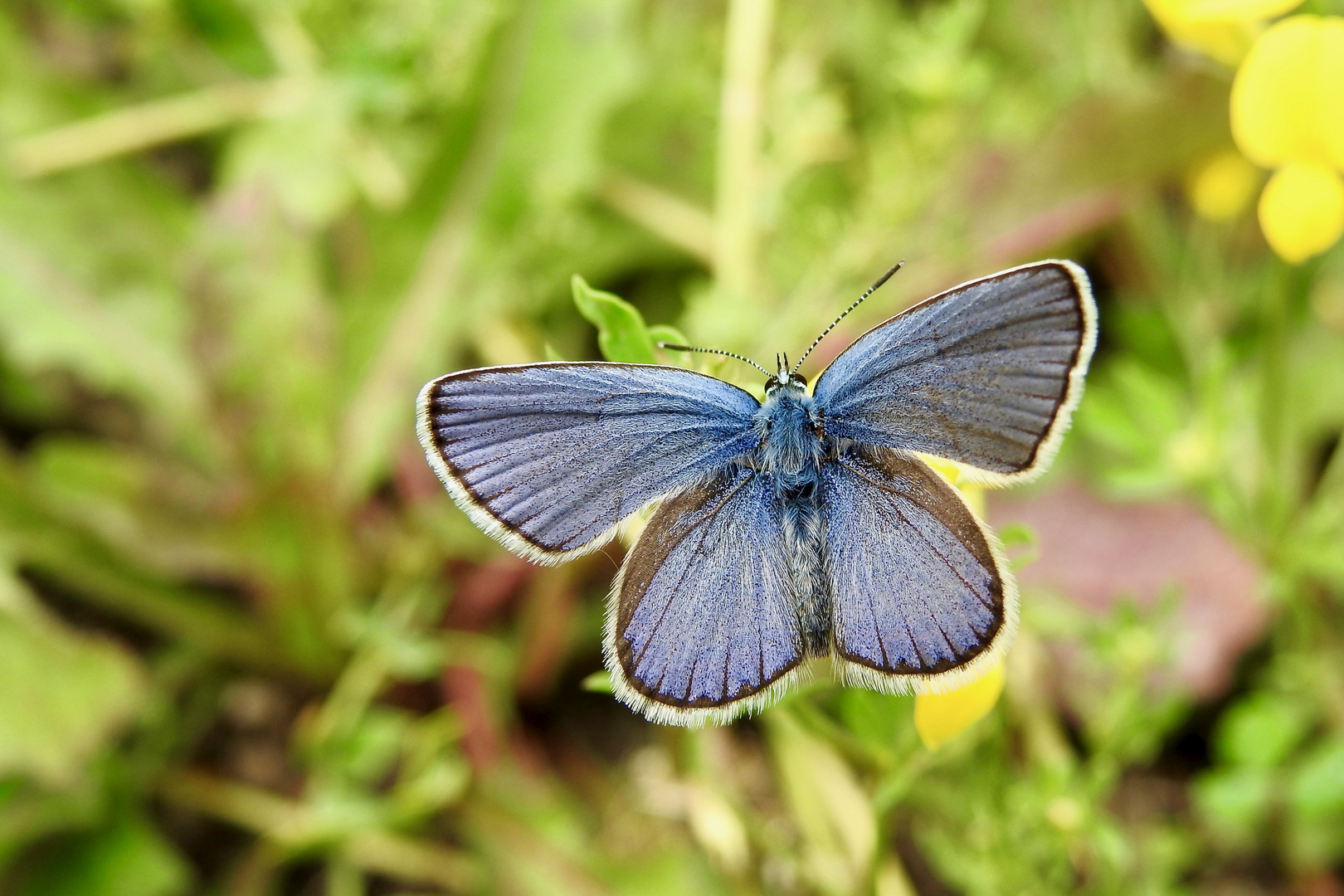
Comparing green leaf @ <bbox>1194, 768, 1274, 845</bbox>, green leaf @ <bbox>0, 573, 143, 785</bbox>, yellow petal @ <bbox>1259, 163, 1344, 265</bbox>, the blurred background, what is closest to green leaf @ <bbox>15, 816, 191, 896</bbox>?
the blurred background

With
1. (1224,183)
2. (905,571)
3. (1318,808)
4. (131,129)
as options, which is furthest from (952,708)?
(131,129)

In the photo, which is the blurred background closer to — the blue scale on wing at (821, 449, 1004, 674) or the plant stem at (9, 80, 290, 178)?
the plant stem at (9, 80, 290, 178)

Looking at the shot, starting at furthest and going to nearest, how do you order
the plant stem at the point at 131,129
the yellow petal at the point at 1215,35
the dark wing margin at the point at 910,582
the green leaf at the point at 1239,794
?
the plant stem at the point at 131,129 → the green leaf at the point at 1239,794 → the yellow petal at the point at 1215,35 → the dark wing margin at the point at 910,582

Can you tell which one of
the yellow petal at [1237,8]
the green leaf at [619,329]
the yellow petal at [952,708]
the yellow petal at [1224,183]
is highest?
the yellow petal at [1224,183]

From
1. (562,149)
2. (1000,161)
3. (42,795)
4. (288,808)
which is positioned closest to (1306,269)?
(1000,161)

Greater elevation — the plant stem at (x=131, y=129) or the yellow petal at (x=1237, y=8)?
the plant stem at (x=131, y=129)

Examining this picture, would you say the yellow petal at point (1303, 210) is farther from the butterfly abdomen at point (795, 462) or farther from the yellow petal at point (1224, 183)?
the yellow petal at point (1224, 183)

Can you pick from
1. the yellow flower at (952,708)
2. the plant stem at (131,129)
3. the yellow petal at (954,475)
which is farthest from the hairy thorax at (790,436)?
the plant stem at (131,129)

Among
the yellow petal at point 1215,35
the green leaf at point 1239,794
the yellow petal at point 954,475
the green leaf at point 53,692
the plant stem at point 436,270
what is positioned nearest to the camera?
the yellow petal at point 954,475
